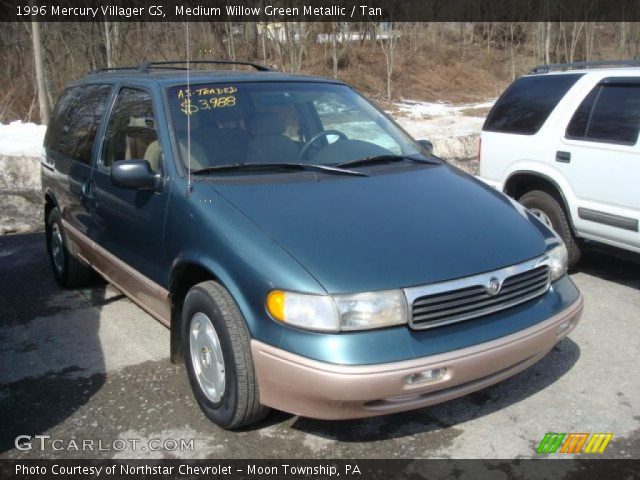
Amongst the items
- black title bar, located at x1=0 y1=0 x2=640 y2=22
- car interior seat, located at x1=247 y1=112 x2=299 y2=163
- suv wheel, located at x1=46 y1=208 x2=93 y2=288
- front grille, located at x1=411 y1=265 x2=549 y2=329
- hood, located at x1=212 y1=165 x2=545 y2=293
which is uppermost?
black title bar, located at x1=0 y1=0 x2=640 y2=22

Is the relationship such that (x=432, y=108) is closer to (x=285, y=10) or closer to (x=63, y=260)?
(x=285, y=10)

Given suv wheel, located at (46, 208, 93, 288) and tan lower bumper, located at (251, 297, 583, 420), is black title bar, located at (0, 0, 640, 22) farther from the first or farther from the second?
tan lower bumper, located at (251, 297, 583, 420)

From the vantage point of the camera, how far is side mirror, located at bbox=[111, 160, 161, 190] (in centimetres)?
342

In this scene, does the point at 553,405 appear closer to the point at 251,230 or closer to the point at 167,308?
the point at 251,230

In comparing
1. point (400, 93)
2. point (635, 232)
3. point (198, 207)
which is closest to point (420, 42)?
point (400, 93)

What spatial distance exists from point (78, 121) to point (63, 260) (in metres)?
1.21

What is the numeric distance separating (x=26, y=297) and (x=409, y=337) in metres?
3.91

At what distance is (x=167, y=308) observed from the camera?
354 cm

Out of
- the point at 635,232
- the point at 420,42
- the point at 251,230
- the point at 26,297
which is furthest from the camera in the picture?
the point at 420,42

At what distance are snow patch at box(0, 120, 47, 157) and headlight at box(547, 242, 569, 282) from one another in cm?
742

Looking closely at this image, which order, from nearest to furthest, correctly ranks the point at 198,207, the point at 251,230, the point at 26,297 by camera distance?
the point at 251,230
the point at 198,207
the point at 26,297

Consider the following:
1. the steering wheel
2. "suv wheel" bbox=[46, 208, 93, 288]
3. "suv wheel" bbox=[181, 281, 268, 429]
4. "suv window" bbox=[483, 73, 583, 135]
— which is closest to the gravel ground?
"suv wheel" bbox=[181, 281, 268, 429]

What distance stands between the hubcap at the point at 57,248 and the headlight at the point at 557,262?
3.95m

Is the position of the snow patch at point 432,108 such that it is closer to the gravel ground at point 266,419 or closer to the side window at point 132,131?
the side window at point 132,131
